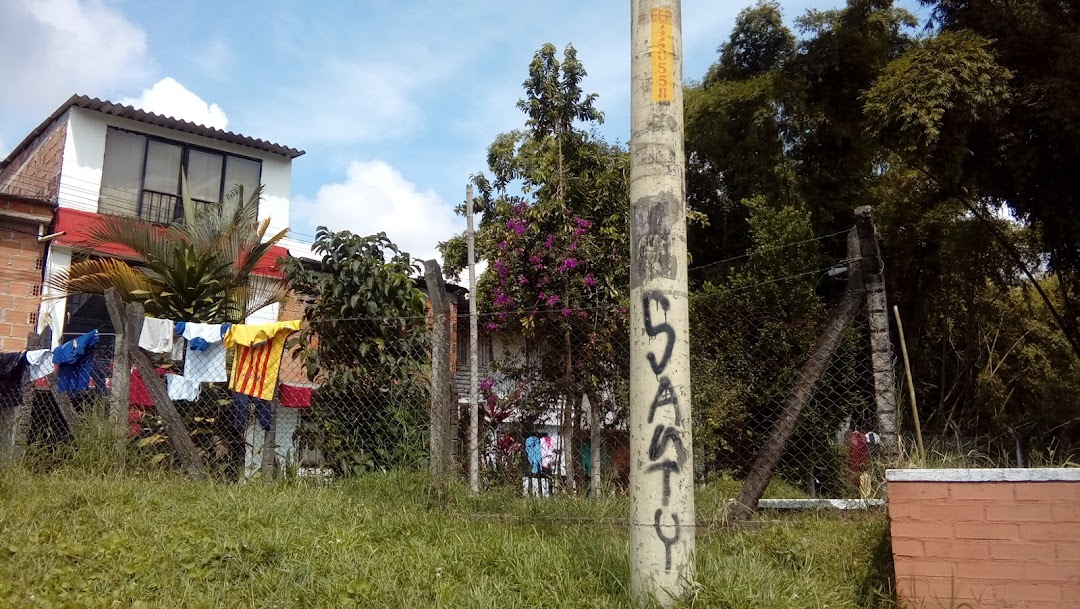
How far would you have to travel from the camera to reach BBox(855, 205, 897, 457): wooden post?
12.6ft

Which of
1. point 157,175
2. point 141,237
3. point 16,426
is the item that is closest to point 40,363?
point 16,426

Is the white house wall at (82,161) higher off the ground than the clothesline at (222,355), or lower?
higher

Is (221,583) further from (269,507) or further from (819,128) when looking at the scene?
(819,128)

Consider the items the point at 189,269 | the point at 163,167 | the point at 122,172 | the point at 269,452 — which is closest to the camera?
the point at 269,452

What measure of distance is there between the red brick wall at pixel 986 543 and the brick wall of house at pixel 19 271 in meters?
13.1

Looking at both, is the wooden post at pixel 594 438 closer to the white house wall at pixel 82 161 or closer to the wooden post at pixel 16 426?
the wooden post at pixel 16 426

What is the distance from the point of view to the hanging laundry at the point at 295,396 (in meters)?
6.00

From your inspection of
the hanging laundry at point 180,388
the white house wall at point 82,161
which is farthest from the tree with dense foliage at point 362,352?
the white house wall at point 82,161

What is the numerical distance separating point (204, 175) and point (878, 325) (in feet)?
44.5

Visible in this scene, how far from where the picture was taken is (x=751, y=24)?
12000 millimetres

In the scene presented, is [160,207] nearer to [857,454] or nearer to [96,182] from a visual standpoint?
[96,182]

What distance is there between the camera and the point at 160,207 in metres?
14.1

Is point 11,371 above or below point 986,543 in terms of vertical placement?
above

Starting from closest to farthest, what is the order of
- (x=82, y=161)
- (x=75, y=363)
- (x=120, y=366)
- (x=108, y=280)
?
(x=120, y=366)
(x=75, y=363)
(x=108, y=280)
(x=82, y=161)
